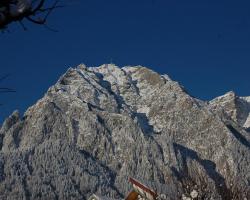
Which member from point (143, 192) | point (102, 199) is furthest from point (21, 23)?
point (102, 199)

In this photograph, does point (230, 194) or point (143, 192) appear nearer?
point (230, 194)

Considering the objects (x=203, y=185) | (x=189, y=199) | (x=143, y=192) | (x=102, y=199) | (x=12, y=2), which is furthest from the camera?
(x=102, y=199)

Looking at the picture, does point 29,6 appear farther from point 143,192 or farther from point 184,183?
point 143,192

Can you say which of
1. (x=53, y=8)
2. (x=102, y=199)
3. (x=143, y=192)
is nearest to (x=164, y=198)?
(x=143, y=192)

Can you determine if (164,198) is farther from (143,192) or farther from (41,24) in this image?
(41,24)

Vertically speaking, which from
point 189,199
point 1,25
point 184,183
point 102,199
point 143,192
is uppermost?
point 102,199

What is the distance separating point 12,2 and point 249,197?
23.6 metres

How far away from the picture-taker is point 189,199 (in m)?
20.8

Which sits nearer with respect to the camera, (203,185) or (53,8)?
(53,8)

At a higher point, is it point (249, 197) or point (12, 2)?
point (249, 197)

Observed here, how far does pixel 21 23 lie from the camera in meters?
4.66

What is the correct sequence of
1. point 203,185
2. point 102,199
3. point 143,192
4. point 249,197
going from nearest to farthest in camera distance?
point 203,185, point 249,197, point 143,192, point 102,199

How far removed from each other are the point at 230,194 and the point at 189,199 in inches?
123

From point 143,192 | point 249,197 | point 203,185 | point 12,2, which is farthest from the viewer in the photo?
point 143,192
